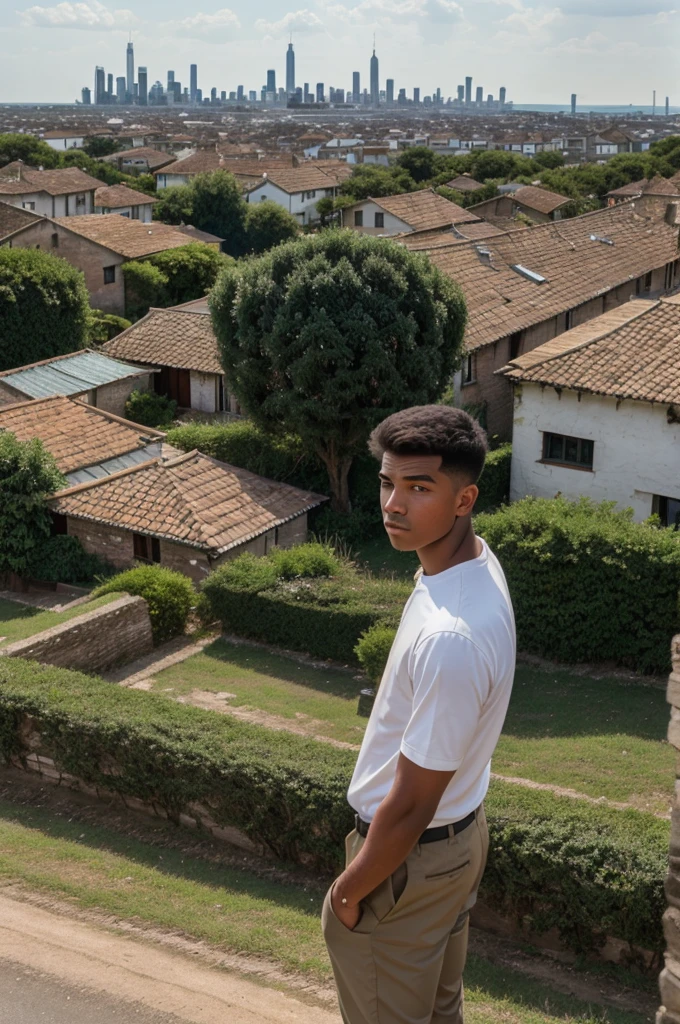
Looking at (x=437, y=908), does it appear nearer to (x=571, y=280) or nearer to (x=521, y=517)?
(x=521, y=517)

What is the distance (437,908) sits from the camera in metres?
4.17

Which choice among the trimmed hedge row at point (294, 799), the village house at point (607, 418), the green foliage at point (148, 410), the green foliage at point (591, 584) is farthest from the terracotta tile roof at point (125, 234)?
the trimmed hedge row at point (294, 799)

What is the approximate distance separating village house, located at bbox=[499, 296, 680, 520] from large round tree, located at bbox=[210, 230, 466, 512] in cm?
209

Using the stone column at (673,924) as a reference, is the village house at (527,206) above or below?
above

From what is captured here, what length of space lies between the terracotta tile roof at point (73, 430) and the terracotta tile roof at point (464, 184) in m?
55.0

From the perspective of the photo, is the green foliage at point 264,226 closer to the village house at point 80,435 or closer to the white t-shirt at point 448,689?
the village house at point 80,435

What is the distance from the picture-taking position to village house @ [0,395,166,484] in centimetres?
2395

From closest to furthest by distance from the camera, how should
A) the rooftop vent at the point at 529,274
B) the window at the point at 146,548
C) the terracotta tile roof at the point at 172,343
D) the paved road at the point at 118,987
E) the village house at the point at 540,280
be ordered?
the paved road at the point at 118,987, the window at the point at 146,548, the village house at the point at 540,280, the terracotta tile roof at the point at 172,343, the rooftop vent at the point at 529,274

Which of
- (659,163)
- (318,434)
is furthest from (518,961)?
(659,163)

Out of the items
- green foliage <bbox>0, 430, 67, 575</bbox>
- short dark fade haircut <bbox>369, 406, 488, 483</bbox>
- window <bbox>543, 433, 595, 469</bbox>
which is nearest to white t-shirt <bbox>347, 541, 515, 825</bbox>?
short dark fade haircut <bbox>369, 406, 488, 483</bbox>

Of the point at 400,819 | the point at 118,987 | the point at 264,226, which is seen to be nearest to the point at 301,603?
the point at 118,987

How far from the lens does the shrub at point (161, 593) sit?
18234 mm

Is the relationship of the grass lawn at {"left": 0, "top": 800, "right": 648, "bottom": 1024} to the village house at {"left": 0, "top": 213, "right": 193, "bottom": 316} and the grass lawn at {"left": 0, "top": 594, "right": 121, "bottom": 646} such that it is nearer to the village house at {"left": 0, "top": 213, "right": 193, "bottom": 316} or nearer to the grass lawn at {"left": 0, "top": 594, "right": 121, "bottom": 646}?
the grass lawn at {"left": 0, "top": 594, "right": 121, "bottom": 646}

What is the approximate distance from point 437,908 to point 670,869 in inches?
99.2
